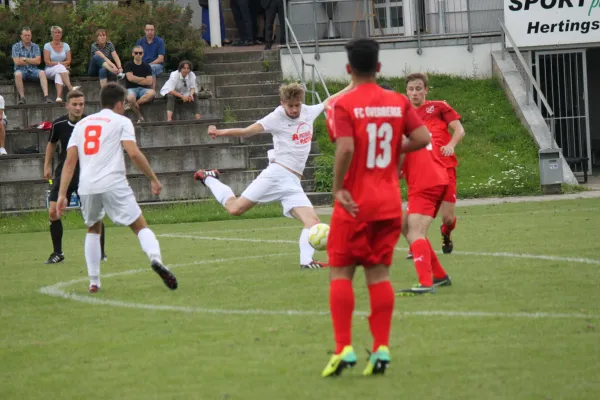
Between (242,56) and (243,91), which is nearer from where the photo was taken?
(243,91)

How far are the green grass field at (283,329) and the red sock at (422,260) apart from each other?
22 centimetres

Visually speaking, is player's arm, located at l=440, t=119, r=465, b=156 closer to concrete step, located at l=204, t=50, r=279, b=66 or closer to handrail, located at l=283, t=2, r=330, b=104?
handrail, located at l=283, t=2, r=330, b=104

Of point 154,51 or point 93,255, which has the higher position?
point 154,51

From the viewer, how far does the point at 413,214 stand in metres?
10.2

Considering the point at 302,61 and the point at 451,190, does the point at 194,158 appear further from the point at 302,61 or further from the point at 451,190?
the point at 451,190

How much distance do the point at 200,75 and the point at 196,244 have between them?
12.2 meters

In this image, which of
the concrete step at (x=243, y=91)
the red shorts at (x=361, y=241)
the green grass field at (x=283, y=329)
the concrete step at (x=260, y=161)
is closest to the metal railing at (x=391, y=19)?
the concrete step at (x=243, y=91)

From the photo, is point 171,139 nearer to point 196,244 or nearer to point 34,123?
point 34,123

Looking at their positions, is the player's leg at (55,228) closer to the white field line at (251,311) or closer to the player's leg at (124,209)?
the white field line at (251,311)

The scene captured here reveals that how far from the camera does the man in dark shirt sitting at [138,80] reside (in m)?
25.0

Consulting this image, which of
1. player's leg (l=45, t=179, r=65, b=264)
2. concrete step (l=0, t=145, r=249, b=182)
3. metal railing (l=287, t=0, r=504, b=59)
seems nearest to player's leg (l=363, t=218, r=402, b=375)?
player's leg (l=45, t=179, r=65, b=264)

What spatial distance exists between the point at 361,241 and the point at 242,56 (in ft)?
73.9

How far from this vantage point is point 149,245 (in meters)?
10.3

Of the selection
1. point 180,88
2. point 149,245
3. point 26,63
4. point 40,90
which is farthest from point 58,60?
point 149,245
